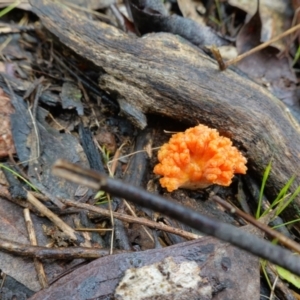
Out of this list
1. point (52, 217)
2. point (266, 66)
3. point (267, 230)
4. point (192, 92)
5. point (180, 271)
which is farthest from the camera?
point (266, 66)

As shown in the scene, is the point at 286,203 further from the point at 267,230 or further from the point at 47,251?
the point at 47,251

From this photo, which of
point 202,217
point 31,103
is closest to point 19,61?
point 31,103

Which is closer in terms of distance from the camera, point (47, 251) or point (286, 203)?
point (47, 251)

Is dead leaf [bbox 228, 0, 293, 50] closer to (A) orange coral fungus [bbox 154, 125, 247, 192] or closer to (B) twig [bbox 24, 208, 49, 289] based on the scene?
(A) orange coral fungus [bbox 154, 125, 247, 192]

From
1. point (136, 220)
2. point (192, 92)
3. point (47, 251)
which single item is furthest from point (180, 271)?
point (192, 92)

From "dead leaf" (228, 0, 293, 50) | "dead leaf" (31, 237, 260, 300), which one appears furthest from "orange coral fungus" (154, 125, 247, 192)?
"dead leaf" (228, 0, 293, 50)

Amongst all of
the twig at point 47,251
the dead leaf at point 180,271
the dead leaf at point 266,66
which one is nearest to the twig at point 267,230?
the dead leaf at point 180,271

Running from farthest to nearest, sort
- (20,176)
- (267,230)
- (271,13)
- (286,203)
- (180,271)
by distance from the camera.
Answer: (271,13) < (286,203) < (20,176) < (180,271) < (267,230)

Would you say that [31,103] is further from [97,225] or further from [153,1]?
[153,1]
